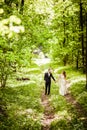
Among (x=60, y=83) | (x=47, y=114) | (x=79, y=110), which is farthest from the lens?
(x=60, y=83)

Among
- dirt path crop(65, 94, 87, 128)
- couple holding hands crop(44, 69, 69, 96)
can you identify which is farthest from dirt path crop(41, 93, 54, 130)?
couple holding hands crop(44, 69, 69, 96)

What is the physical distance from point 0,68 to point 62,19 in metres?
33.3

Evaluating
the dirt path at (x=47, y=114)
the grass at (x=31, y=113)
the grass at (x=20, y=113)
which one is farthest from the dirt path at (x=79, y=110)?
the grass at (x=20, y=113)

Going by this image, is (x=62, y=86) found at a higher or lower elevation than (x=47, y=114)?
lower

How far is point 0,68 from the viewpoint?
24.6m

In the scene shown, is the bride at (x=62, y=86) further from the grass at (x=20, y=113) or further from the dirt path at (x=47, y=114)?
the grass at (x=20, y=113)

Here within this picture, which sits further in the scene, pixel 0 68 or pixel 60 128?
pixel 0 68

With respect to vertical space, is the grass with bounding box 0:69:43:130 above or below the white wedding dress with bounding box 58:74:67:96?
above

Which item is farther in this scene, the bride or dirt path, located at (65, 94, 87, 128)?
the bride

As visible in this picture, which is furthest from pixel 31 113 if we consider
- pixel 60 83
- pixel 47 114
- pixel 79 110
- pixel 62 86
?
pixel 60 83

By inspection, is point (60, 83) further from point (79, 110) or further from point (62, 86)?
point (79, 110)

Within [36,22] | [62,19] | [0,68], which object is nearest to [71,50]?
[62,19]

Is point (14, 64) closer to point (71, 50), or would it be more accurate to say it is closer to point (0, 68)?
point (0, 68)

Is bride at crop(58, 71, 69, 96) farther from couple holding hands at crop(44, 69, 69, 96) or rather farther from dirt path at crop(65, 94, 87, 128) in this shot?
dirt path at crop(65, 94, 87, 128)
